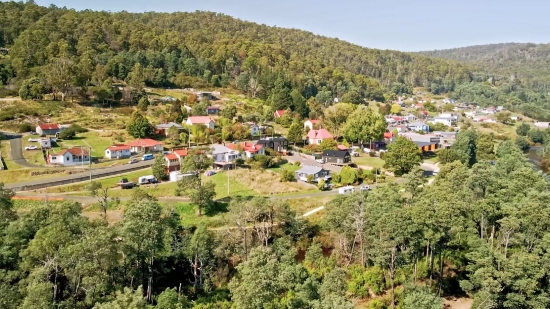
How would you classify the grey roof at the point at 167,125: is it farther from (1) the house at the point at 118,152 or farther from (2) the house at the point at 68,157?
(2) the house at the point at 68,157

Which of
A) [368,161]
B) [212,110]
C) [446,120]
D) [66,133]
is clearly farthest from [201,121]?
[446,120]

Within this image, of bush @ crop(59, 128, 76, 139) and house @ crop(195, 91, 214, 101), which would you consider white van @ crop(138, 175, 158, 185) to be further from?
house @ crop(195, 91, 214, 101)

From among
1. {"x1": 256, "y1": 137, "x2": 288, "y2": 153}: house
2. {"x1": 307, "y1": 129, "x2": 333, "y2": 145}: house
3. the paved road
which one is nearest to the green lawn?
{"x1": 307, "y1": 129, "x2": 333, "y2": 145}: house

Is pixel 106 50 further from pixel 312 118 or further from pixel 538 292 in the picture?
pixel 538 292

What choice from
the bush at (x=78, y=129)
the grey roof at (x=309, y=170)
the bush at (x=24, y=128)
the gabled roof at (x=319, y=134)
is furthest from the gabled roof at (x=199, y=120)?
the bush at (x=24, y=128)

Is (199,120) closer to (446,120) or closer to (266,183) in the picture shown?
(266,183)

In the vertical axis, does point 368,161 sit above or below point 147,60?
below

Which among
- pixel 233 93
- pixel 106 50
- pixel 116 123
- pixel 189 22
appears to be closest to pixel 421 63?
pixel 189 22

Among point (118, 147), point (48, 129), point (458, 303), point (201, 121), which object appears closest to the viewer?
point (458, 303)
